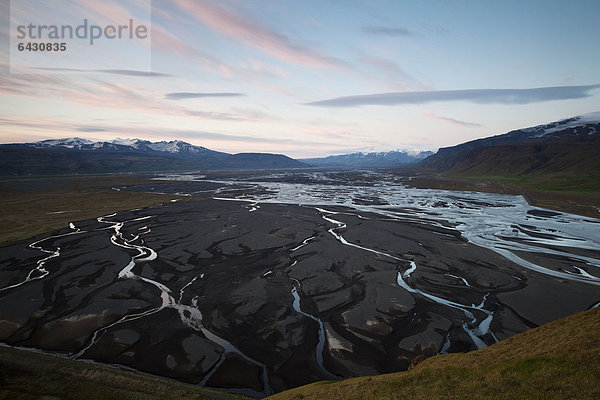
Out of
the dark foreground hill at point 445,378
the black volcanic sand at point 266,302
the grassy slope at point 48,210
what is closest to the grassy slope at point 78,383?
the dark foreground hill at point 445,378

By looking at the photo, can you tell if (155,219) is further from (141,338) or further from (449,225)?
(449,225)

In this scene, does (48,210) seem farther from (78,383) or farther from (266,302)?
(78,383)

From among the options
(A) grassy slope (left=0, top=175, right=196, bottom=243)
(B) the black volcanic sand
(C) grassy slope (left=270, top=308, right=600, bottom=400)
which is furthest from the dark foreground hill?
(A) grassy slope (left=0, top=175, right=196, bottom=243)

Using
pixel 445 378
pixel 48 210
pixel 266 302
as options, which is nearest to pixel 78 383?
pixel 266 302

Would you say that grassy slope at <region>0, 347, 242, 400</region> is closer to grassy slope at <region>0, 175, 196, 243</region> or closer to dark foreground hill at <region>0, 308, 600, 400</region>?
dark foreground hill at <region>0, 308, 600, 400</region>

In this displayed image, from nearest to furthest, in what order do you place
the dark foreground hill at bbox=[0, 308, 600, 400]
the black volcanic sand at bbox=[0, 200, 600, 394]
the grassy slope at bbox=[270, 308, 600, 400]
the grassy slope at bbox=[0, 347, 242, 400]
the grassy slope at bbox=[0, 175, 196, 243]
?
the grassy slope at bbox=[270, 308, 600, 400] → the dark foreground hill at bbox=[0, 308, 600, 400] → the grassy slope at bbox=[0, 347, 242, 400] → the black volcanic sand at bbox=[0, 200, 600, 394] → the grassy slope at bbox=[0, 175, 196, 243]
